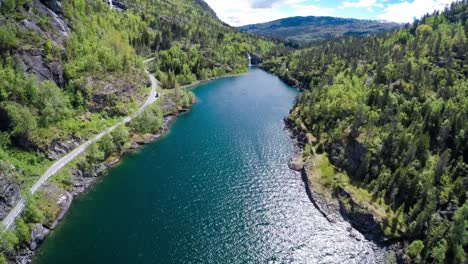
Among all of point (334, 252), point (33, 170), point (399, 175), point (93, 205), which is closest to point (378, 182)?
point (399, 175)

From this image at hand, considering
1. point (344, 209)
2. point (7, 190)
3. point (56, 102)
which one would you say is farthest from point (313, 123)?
point (7, 190)

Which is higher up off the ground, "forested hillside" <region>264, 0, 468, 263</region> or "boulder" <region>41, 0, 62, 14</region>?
"boulder" <region>41, 0, 62, 14</region>

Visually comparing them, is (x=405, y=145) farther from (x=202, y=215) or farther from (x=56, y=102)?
(x=56, y=102)

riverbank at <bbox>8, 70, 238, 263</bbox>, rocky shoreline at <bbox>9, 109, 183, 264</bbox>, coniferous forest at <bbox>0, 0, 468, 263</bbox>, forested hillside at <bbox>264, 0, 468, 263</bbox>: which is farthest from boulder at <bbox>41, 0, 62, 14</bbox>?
forested hillside at <bbox>264, 0, 468, 263</bbox>

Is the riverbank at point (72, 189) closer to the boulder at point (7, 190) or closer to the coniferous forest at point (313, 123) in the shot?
the coniferous forest at point (313, 123)

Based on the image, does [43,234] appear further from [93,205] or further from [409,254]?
[409,254]

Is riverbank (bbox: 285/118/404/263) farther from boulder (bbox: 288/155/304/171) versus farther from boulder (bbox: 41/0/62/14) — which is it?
boulder (bbox: 41/0/62/14)
